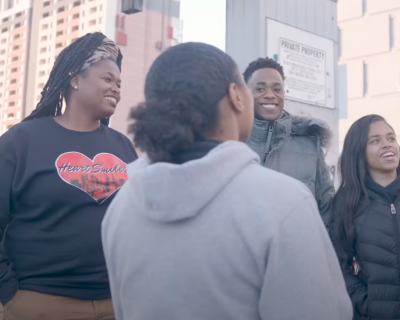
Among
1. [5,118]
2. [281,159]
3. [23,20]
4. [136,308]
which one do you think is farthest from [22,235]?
[23,20]

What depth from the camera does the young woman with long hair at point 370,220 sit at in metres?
2.33

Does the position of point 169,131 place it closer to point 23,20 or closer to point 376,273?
point 376,273

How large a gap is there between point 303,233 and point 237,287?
0.18 metres

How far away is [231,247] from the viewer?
1.05 metres

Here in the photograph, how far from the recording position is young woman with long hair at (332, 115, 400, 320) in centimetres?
233

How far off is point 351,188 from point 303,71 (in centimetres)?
171

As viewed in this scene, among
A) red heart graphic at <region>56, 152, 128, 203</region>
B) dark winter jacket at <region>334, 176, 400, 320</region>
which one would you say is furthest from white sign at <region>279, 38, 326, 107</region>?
red heart graphic at <region>56, 152, 128, 203</region>

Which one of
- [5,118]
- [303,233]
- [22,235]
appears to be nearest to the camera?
[303,233]

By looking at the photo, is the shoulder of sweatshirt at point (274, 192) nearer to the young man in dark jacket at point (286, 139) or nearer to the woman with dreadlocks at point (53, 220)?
the woman with dreadlocks at point (53, 220)

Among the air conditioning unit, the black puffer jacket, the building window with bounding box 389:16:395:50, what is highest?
the building window with bounding box 389:16:395:50

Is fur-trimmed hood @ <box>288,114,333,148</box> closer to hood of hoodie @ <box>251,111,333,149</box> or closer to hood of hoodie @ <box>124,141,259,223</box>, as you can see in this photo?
hood of hoodie @ <box>251,111,333,149</box>

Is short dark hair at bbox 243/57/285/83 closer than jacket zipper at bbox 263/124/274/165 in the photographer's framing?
No

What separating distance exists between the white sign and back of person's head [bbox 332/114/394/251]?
4.11 feet

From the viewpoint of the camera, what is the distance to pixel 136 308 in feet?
3.80
